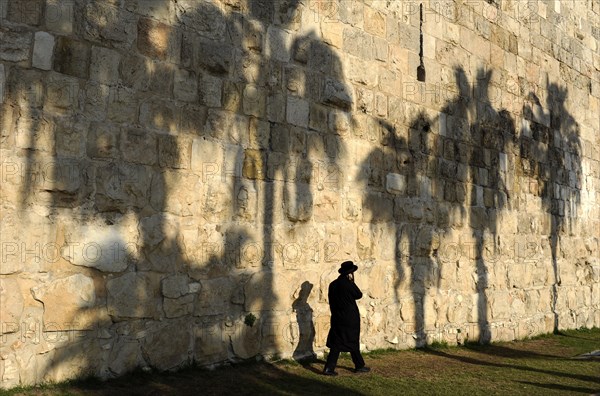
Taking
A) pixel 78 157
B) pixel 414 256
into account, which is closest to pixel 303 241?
pixel 414 256

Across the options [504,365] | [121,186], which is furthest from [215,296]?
[504,365]

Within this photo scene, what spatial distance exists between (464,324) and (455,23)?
448cm

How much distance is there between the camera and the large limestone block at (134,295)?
6.06 meters

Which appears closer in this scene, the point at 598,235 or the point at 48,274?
the point at 48,274

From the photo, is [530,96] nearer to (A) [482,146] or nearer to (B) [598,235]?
(A) [482,146]

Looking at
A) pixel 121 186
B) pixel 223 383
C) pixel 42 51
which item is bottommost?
pixel 223 383

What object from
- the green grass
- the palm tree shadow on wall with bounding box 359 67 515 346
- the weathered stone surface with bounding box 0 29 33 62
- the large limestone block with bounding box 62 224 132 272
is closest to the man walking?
the green grass

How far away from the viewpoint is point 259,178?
7.26m

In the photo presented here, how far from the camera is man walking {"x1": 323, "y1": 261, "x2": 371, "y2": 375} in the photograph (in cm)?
717

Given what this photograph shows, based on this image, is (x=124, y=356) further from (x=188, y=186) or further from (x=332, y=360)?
(x=332, y=360)

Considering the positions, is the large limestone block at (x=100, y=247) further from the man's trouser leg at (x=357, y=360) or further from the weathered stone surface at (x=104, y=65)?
the man's trouser leg at (x=357, y=360)

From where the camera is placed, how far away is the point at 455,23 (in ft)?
33.4

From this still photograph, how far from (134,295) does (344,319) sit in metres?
2.28

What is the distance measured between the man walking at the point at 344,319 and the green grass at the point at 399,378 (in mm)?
225
